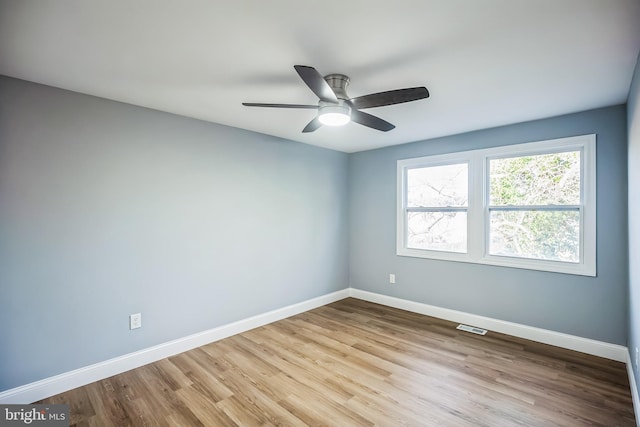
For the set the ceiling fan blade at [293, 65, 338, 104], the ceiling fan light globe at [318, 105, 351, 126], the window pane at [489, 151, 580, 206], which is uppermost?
the ceiling fan blade at [293, 65, 338, 104]

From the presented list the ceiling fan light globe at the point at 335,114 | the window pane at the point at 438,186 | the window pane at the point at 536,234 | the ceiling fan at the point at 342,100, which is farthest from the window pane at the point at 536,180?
the ceiling fan light globe at the point at 335,114

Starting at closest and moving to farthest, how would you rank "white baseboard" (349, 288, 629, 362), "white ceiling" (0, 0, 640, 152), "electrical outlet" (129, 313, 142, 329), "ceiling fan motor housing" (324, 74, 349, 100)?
"white ceiling" (0, 0, 640, 152), "ceiling fan motor housing" (324, 74, 349, 100), "electrical outlet" (129, 313, 142, 329), "white baseboard" (349, 288, 629, 362)

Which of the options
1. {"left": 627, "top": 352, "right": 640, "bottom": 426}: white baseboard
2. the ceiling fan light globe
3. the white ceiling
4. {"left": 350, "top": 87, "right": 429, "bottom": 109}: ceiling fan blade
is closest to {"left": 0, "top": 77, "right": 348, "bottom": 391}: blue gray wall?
the white ceiling

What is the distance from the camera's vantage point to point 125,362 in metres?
2.71

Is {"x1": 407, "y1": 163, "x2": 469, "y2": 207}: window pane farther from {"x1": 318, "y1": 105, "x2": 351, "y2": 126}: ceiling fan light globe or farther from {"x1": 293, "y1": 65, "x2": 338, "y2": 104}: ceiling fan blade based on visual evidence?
{"x1": 293, "y1": 65, "x2": 338, "y2": 104}: ceiling fan blade

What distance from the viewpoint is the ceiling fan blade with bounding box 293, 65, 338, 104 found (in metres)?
1.68

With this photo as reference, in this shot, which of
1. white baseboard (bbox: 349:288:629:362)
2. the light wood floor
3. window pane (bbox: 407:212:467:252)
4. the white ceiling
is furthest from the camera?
window pane (bbox: 407:212:467:252)

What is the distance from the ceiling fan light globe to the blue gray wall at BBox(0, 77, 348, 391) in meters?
1.63

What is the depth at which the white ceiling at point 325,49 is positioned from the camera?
4.99 feet

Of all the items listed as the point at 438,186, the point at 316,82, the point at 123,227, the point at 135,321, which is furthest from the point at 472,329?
the point at 123,227

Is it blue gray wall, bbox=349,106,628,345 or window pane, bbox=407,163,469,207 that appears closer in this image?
blue gray wall, bbox=349,106,628,345

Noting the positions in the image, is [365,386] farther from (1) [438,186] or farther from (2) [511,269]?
(1) [438,186]

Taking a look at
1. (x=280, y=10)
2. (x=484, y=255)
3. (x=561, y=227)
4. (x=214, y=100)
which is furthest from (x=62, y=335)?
(x=561, y=227)

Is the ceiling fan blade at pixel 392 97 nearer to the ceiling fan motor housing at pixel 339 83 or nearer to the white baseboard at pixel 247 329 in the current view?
the ceiling fan motor housing at pixel 339 83
